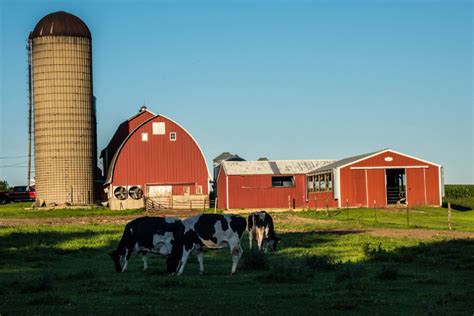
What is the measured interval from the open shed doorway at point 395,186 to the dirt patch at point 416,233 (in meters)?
26.6

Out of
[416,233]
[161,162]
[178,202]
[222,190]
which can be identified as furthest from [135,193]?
[416,233]

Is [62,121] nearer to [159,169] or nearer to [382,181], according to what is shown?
[159,169]

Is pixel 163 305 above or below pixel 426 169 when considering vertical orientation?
below

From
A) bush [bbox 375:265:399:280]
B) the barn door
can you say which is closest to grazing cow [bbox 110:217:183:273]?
bush [bbox 375:265:399:280]

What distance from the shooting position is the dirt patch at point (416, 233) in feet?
115

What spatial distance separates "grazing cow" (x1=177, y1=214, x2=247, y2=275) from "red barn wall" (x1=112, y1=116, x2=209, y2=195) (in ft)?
170

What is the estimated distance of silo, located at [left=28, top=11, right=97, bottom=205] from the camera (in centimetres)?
7412

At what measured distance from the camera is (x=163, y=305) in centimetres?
1570

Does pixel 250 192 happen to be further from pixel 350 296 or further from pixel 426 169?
pixel 350 296

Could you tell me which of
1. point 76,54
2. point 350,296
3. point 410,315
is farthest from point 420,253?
point 76,54

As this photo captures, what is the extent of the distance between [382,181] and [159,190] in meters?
18.6

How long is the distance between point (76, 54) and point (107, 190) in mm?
11669

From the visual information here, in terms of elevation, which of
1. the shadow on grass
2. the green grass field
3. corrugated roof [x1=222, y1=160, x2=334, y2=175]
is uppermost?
corrugated roof [x1=222, y1=160, x2=334, y2=175]

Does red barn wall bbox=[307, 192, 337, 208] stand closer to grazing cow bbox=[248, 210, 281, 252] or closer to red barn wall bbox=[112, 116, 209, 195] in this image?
Result: red barn wall bbox=[112, 116, 209, 195]
